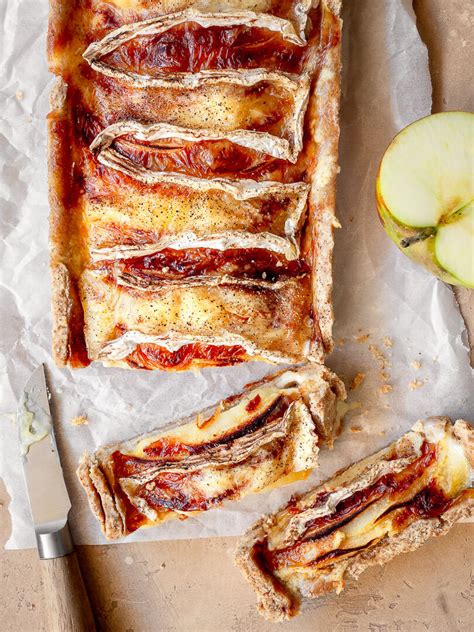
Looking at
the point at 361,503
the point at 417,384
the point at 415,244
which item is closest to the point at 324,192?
the point at 415,244

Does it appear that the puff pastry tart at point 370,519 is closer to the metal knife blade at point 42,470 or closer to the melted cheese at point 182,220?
the metal knife blade at point 42,470

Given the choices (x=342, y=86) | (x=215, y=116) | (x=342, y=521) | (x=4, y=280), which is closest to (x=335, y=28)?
(x=342, y=86)

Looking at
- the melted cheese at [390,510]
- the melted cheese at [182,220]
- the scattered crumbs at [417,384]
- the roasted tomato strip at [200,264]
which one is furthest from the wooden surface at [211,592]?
the melted cheese at [182,220]

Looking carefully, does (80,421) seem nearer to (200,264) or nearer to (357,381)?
(200,264)

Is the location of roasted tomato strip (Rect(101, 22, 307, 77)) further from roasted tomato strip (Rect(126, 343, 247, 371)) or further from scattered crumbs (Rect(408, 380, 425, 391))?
scattered crumbs (Rect(408, 380, 425, 391))

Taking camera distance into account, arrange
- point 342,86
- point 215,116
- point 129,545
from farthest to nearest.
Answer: point 129,545 → point 342,86 → point 215,116

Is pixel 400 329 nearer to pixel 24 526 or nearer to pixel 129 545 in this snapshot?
pixel 129 545
